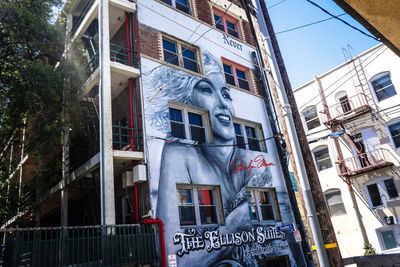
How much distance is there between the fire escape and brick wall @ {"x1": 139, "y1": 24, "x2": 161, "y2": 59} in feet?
49.8

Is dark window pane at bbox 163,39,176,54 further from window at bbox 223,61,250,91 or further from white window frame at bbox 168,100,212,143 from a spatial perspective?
window at bbox 223,61,250,91

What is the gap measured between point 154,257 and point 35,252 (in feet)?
11.8

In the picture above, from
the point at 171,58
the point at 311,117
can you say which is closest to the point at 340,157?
the point at 311,117

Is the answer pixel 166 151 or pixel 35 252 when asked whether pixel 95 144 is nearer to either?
pixel 166 151

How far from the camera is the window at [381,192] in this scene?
21.0m

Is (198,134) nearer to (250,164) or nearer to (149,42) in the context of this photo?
(250,164)

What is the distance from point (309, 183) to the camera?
6461 millimetres

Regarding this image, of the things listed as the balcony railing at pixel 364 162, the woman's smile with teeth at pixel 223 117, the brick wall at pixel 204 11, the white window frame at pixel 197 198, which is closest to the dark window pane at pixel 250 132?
the woman's smile with teeth at pixel 223 117

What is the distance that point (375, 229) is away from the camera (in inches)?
838

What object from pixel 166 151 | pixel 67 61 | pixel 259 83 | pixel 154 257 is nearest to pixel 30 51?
pixel 67 61

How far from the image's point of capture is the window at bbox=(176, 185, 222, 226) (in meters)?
11.5

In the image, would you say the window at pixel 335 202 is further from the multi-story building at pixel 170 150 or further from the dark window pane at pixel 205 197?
the dark window pane at pixel 205 197

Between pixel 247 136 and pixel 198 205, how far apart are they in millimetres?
5475

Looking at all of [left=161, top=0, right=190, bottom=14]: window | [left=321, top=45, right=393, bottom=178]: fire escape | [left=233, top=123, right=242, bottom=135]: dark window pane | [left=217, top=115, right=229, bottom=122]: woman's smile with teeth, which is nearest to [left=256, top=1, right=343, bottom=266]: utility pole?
[left=217, top=115, right=229, bottom=122]: woman's smile with teeth
